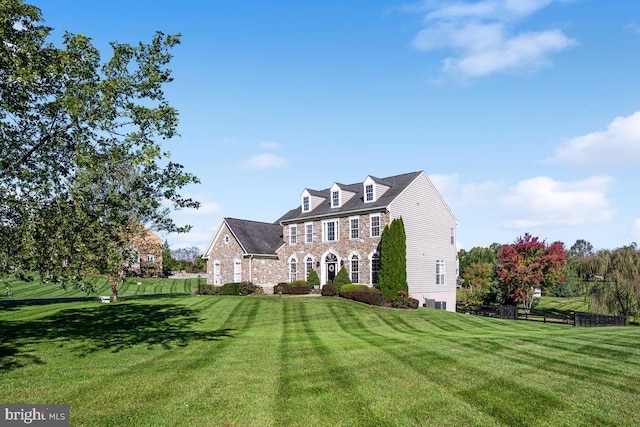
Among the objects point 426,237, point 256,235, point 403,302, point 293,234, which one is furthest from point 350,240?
point 256,235

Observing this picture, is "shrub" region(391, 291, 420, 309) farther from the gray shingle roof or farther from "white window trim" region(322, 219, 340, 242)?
the gray shingle roof

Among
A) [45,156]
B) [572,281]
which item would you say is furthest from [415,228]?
[572,281]

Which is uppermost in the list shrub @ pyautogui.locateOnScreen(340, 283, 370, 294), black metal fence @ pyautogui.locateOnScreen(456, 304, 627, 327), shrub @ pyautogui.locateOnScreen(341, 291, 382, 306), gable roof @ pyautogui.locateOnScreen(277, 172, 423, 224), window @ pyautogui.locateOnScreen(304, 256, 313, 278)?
gable roof @ pyautogui.locateOnScreen(277, 172, 423, 224)

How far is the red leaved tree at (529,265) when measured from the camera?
132 feet

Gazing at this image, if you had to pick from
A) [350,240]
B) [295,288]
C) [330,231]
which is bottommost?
[295,288]

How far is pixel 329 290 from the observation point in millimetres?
36281

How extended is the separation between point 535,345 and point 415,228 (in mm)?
22278

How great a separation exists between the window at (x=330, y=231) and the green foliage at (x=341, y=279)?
135 inches

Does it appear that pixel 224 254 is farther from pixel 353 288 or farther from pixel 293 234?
pixel 353 288

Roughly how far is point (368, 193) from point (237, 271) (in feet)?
52.5

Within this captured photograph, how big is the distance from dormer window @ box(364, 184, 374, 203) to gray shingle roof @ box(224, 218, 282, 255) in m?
12.7

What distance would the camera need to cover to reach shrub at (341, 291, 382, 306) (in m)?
32.2

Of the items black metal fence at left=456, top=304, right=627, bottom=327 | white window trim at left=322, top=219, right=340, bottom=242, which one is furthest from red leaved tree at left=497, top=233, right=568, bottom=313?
white window trim at left=322, top=219, right=340, bottom=242

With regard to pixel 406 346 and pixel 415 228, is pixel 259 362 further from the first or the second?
pixel 415 228
